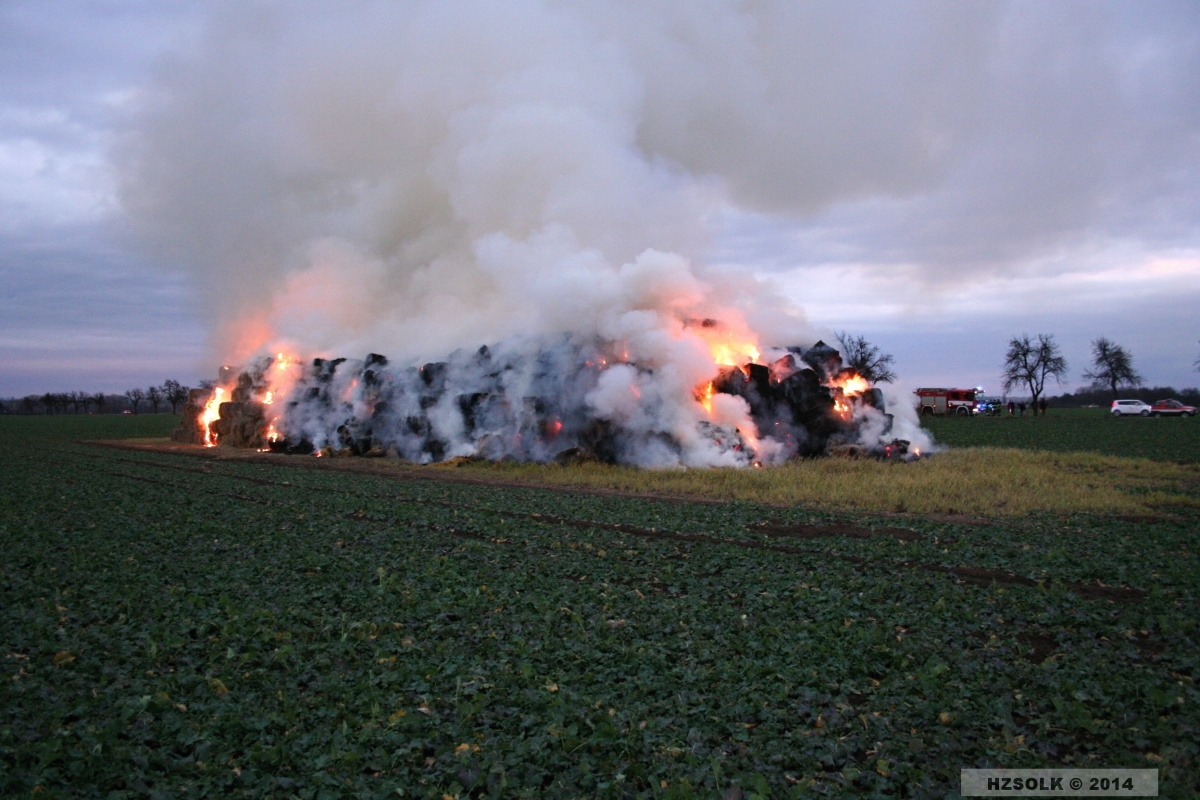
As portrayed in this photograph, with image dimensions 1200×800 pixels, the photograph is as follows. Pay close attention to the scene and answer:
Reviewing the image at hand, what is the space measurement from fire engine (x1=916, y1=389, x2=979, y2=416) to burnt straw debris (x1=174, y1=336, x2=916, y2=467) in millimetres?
53594

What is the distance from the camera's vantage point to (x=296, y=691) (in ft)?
24.0

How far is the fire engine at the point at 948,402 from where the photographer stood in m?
81.5

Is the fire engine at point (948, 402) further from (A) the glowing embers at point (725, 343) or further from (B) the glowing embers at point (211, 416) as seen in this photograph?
(B) the glowing embers at point (211, 416)

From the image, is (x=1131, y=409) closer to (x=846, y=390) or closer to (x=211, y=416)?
(x=846, y=390)

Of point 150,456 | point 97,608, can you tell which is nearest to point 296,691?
point 97,608

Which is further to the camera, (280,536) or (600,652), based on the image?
(280,536)

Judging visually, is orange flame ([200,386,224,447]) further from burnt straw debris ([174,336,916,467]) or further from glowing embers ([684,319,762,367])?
glowing embers ([684,319,762,367])

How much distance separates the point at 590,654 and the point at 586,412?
72.5 feet

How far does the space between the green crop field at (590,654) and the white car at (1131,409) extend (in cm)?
6817

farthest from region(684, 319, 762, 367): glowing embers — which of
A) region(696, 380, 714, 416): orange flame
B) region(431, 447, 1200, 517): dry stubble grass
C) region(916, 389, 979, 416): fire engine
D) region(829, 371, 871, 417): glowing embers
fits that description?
region(916, 389, 979, 416): fire engine

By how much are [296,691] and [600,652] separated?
309 centimetres

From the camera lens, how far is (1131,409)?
241ft

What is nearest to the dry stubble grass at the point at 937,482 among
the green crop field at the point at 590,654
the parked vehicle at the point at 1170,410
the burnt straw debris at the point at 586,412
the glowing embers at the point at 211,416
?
the burnt straw debris at the point at 586,412

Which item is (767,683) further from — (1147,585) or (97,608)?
(97,608)
